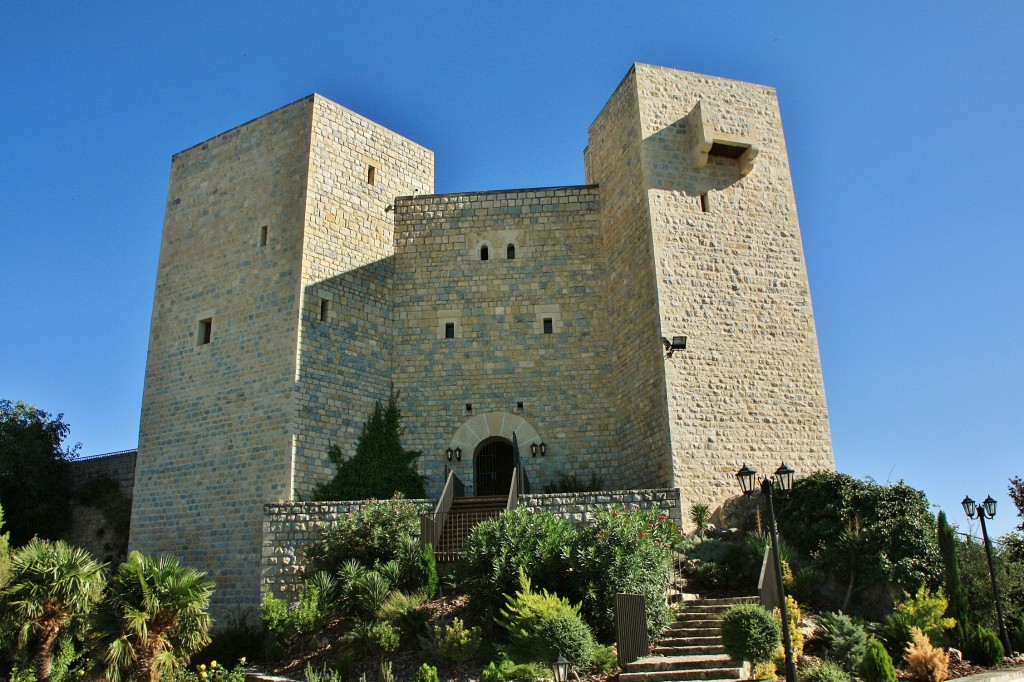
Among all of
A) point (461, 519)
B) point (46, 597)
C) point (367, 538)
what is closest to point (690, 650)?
point (461, 519)

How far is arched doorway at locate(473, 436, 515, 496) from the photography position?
17.0 m

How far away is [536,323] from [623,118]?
175 inches

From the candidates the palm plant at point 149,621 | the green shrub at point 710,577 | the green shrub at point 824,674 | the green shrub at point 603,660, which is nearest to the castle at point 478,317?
the green shrub at point 710,577

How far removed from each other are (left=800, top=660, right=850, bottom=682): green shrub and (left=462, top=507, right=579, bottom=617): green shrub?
118 inches

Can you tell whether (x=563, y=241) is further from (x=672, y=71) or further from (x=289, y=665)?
(x=289, y=665)

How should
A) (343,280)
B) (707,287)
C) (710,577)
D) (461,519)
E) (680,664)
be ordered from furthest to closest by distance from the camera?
1. (343,280)
2. (707,287)
3. (461,519)
4. (710,577)
5. (680,664)

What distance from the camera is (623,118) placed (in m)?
17.3

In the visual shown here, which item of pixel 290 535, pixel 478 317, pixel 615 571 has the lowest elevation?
pixel 615 571

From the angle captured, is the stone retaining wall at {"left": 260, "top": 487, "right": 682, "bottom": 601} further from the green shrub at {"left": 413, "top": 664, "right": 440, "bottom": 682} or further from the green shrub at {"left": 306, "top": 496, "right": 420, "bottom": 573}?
the green shrub at {"left": 413, "top": 664, "right": 440, "bottom": 682}

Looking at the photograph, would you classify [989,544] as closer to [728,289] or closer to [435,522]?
[728,289]

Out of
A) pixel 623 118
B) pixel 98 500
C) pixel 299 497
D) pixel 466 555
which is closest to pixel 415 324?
pixel 299 497

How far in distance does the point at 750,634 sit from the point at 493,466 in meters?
8.36

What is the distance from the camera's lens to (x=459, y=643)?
10383 mm

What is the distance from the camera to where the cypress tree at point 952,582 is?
1206 cm
